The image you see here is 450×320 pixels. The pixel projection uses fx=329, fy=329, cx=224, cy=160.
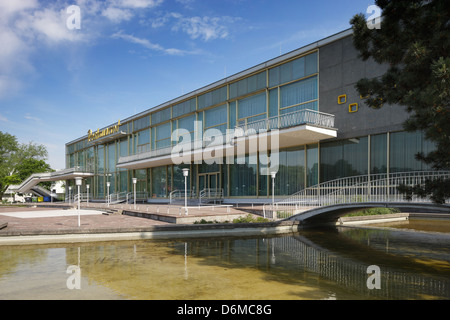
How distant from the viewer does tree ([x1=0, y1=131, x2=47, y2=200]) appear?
196ft

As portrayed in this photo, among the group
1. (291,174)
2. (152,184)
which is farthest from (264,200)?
(152,184)

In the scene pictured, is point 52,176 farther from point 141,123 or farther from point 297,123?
point 297,123

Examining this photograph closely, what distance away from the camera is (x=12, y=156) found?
63781 millimetres

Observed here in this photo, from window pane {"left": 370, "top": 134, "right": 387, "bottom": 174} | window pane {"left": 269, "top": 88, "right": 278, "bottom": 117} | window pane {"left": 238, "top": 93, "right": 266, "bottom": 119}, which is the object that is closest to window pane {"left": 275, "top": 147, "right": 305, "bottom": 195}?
window pane {"left": 269, "top": 88, "right": 278, "bottom": 117}

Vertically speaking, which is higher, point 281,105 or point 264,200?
point 281,105

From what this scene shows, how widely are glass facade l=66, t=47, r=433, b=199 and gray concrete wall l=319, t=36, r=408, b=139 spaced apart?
0.49 metres

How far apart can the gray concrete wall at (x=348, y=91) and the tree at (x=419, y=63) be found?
11.0m

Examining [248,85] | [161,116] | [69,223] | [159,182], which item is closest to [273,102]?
[248,85]

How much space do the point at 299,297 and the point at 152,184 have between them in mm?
33171

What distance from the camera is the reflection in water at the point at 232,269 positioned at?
22.5ft

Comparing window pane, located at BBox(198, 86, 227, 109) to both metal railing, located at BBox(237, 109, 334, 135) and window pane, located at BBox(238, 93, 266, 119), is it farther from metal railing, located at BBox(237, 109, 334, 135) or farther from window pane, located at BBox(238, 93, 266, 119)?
metal railing, located at BBox(237, 109, 334, 135)

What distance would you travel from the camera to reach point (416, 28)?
295 inches

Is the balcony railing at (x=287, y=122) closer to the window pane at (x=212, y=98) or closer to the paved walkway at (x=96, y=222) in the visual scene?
the window pane at (x=212, y=98)
